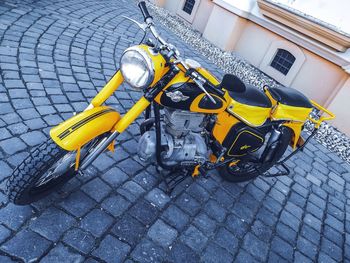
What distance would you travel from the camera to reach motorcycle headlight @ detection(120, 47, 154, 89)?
6.50ft

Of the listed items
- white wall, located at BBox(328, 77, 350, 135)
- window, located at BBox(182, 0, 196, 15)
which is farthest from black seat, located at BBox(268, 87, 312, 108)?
window, located at BBox(182, 0, 196, 15)

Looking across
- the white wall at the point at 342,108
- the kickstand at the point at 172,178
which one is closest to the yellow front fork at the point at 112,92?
the kickstand at the point at 172,178

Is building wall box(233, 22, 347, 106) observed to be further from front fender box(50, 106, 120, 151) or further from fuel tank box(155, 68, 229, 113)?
front fender box(50, 106, 120, 151)

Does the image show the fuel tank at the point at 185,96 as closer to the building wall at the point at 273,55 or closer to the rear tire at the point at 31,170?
the rear tire at the point at 31,170

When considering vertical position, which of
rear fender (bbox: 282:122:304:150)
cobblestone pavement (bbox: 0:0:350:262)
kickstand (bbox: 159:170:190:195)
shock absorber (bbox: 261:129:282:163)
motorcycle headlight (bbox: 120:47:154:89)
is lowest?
cobblestone pavement (bbox: 0:0:350:262)

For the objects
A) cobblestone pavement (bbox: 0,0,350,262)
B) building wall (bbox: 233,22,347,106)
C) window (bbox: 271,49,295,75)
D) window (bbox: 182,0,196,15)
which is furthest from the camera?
window (bbox: 182,0,196,15)

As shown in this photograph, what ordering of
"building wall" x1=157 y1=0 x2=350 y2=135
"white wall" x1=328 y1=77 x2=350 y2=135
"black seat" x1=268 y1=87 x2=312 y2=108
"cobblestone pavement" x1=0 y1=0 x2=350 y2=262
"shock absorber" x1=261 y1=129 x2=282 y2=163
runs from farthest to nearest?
"building wall" x1=157 y1=0 x2=350 y2=135 < "white wall" x1=328 y1=77 x2=350 y2=135 < "shock absorber" x1=261 y1=129 x2=282 y2=163 < "black seat" x1=268 y1=87 x2=312 y2=108 < "cobblestone pavement" x1=0 y1=0 x2=350 y2=262

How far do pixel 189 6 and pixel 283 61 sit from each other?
14.0 ft

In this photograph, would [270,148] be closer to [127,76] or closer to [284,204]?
[284,204]

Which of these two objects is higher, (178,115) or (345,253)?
(178,115)

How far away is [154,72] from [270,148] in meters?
1.80

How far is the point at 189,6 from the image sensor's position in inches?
404

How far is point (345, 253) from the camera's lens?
3.28m

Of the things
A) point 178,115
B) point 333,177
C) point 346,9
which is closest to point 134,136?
point 178,115
